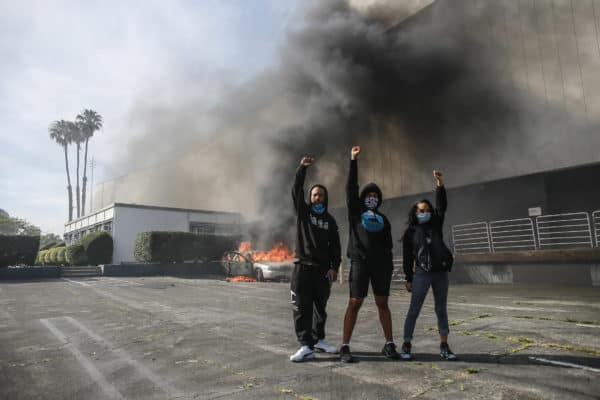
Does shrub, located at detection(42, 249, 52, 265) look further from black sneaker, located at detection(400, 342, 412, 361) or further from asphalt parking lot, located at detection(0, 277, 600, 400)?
black sneaker, located at detection(400, 342, 412, 361)

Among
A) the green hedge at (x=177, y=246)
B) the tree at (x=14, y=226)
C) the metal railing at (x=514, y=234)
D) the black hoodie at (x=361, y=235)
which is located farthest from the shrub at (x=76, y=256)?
the tree at (x=14, y=226)

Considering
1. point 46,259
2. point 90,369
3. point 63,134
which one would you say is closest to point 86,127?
point 63,134

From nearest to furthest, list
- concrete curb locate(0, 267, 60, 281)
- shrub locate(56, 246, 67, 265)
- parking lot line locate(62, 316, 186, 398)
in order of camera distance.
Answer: parking lot line locate(62, 316, 186, 398)
concrete curb locate(0, 267, 60, 281)
shrub locate(56, 246, 67, 265)

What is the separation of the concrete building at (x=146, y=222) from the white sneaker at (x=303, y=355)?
19.0 metres

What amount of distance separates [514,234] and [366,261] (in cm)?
1181

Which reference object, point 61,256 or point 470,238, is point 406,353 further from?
point 61,256

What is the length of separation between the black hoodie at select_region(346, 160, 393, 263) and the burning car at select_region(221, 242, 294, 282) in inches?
425

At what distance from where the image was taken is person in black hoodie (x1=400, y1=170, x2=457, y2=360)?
138 inches

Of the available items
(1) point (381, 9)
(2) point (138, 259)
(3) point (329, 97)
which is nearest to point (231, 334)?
(3) point (329, 97)

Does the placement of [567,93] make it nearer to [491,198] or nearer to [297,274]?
[491,198]

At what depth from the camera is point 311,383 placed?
298cm

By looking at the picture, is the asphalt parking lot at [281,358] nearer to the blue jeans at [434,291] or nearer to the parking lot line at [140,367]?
the parking lot line at [140,367]

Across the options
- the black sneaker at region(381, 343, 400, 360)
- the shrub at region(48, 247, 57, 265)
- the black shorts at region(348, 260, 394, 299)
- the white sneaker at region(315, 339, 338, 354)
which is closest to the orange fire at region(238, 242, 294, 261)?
the white sneaker at region(315, 339, 338, 354)

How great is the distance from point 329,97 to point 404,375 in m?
15.2
